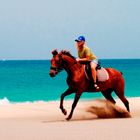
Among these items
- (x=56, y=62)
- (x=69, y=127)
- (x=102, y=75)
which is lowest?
(x=69, y=127)

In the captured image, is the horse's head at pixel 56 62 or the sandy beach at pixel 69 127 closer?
the sandy beach at pixel 69 127

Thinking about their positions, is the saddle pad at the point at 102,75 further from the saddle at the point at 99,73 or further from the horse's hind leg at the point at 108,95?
the horse's hind leg at the point at 108,95

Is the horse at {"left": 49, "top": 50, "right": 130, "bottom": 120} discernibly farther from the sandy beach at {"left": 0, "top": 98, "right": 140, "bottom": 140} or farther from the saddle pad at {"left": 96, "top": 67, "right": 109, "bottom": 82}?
the sandy beach at {"left": 0, "top": 98, "right": 140, "bottom": 140}

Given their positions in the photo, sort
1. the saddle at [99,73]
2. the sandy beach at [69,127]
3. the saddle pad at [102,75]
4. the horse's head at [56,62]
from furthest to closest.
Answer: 1. the saddle pad at [102,75]
2. the saddle at [99,73]
3. the horse's head at [56,62]
4. the sandy beach at [69,127]

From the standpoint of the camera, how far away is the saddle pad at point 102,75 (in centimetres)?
1775


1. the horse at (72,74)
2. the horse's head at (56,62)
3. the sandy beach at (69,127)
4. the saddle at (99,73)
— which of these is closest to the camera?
the sandy beach at (69,127)

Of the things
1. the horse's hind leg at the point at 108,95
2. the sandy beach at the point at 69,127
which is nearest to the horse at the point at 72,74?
the horse's hind leg at the point at 108,95

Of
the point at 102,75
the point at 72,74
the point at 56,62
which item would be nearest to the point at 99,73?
the point at 102,75

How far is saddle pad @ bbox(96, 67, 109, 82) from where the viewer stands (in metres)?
17.8

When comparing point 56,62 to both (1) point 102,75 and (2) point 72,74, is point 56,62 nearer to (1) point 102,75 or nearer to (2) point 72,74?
(2) point 72,74

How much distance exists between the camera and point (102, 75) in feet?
Answer: 58.5

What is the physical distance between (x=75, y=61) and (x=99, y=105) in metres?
2.20

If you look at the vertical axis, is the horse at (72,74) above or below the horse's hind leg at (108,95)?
above

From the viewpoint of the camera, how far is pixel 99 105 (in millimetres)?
18828
